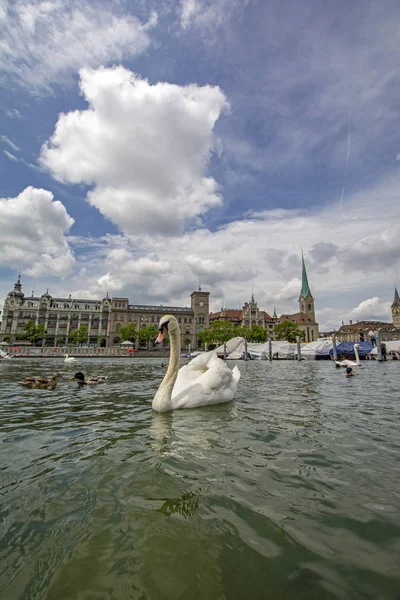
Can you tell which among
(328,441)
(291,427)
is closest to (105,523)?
(328,441)

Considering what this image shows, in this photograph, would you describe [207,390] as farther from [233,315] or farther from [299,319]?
[299,319]

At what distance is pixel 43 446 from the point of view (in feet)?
14.5

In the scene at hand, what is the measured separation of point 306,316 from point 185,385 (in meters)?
129

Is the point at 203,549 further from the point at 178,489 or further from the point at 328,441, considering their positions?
the point at 328,441

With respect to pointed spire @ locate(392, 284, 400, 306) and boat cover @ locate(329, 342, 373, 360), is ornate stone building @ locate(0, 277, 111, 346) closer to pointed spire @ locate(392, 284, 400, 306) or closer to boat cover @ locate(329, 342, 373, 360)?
boat cover @ locate(329, 342, 373, 360)

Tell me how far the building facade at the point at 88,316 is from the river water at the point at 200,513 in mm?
99521

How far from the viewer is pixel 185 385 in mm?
7766

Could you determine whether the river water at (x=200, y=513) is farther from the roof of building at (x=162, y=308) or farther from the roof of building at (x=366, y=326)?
the roof of building at (x=366, y=326)

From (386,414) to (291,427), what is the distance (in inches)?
108

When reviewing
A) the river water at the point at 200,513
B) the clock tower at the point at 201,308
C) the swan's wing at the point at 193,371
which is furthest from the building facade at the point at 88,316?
the river water at the point at 200,513

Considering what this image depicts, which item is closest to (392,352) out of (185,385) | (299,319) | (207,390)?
(207,390)

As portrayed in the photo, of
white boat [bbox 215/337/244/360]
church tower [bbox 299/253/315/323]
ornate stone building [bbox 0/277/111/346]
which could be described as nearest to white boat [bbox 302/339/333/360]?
white boat [bbox 215/337/244/360]

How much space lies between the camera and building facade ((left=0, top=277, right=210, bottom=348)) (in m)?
105

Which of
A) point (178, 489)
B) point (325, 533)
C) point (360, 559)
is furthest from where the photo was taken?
point (178, 489)
